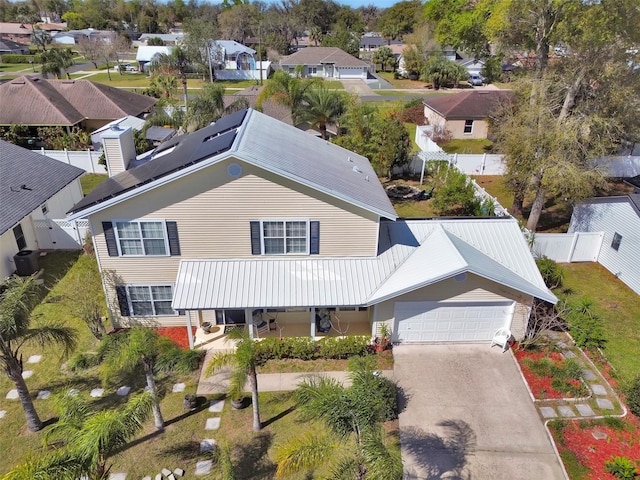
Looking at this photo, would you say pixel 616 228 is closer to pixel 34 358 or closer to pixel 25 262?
pixel 34 358

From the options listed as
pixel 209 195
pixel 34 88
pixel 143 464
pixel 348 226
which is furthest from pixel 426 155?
pixel 34 88

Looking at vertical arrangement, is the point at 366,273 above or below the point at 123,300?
above

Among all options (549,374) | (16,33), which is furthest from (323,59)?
(16,33)

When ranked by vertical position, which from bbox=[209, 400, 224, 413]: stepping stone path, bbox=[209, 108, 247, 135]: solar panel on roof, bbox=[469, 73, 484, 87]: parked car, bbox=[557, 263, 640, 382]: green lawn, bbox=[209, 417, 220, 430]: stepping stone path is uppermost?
bbox=[209, 108, 247, 135]: solar panel on roof

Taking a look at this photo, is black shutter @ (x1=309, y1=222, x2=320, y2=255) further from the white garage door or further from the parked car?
the parked car

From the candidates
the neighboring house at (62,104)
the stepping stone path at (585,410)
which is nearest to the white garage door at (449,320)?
the stepping stone path at (585,410)

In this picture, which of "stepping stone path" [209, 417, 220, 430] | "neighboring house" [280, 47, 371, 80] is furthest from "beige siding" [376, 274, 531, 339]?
"neighboring house" [280, 47, 371, 80]

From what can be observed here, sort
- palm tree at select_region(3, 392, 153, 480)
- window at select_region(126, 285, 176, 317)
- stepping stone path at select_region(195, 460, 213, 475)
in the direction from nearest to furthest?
palm tree at select_region(3, 392, 153, 480), stepping stone path at select_region(195, 460, 213, 475), window at select_region(126, 285, 176, 317)
